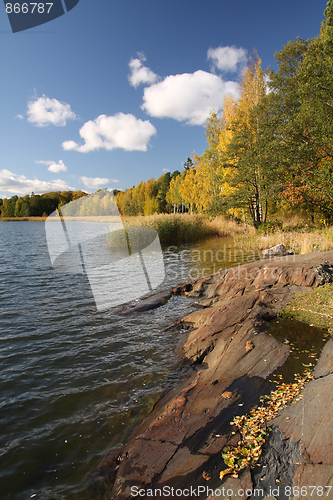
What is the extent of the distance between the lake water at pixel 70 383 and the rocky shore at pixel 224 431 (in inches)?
16.0

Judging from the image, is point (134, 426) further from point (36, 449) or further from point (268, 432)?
point (268, 432)

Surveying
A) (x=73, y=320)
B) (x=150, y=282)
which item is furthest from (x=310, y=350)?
(x=150, y=282)

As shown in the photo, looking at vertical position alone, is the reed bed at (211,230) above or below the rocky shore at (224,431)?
above

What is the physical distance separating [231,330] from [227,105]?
85.4ft

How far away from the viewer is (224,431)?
9.77 feet

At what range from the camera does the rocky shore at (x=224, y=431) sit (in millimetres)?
2281

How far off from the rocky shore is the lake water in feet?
1.34

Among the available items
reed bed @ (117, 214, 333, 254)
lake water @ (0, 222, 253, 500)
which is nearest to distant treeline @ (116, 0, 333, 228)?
reed bed @ (117, 214, 333, 254)

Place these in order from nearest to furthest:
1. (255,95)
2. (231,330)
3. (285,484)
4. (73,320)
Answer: (285,484) → (231,330) → (73,320) → (255,95)

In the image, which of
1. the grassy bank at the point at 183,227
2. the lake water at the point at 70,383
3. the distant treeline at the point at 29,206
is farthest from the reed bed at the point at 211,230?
the distant treeline at the point at 29,206

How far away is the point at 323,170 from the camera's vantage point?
16.1m

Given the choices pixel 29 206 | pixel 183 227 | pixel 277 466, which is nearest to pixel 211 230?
pixel 183 227

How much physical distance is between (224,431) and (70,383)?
3.10 meters

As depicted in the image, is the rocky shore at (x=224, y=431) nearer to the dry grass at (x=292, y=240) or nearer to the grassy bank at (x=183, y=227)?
the dry grass at (x=292, y=240)
